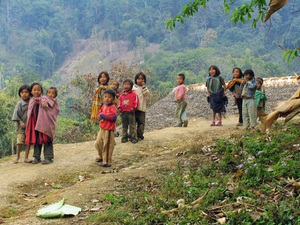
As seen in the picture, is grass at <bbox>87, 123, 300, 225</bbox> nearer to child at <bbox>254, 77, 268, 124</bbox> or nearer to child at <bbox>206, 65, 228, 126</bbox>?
child at <bbox>254, 77, 268, 124</bbox>

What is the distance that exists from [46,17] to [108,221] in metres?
81.9

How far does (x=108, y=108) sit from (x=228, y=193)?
116 inches

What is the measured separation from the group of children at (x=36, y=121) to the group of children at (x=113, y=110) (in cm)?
99

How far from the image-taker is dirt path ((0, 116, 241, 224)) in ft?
10.9

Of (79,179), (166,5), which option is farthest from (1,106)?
(166,5)

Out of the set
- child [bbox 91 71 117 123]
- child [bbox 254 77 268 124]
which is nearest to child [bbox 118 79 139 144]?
child [bbox 91 71 117 123]

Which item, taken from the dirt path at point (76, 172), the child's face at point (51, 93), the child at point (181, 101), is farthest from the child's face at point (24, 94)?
the child at point (181, 101)

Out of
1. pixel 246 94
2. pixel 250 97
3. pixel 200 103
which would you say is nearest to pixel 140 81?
pixel 246 94

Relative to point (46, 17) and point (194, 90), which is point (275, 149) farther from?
point (46, 17)

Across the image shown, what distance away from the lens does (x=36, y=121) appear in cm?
534

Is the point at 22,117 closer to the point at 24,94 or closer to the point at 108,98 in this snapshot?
the point at 24,94

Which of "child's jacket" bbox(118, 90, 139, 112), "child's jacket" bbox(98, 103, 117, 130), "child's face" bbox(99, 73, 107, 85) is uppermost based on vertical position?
"child's face" bbox(99, 73, 107, 85)

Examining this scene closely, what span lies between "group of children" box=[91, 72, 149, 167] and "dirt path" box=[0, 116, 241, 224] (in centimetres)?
30

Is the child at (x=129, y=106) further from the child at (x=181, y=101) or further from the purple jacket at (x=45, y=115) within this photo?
the child at (x=181, y=101)
